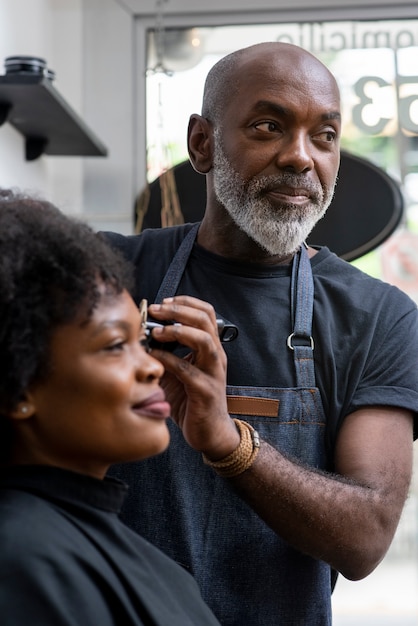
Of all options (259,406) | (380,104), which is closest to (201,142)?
(259,406)

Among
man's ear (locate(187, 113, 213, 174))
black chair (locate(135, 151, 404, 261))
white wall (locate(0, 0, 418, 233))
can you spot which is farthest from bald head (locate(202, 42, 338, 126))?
white wall (locate(0, 0, 418, 233))

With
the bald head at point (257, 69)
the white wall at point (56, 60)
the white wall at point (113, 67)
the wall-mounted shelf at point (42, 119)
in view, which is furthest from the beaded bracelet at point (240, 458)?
the white wall at point (113, 67)

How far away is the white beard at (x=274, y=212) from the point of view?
6.03 ft

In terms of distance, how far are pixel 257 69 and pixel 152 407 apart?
0.87 metres

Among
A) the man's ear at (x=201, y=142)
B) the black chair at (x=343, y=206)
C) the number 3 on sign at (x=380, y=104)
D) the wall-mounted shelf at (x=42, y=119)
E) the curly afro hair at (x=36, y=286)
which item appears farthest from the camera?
the number 3 on sign at (x=380, y=104)

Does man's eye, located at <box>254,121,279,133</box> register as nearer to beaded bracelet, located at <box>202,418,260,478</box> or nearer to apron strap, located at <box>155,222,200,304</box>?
apron strap, located at <box>155,222,200,304</box>

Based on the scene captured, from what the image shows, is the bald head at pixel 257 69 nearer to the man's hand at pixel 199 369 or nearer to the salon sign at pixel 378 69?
the man's hand at pixel 199 369

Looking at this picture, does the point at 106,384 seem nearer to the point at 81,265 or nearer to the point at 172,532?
the point at 81,265

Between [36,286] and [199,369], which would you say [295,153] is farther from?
[36,286]

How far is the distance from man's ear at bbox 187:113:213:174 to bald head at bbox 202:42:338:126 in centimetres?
3

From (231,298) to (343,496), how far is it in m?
0.43

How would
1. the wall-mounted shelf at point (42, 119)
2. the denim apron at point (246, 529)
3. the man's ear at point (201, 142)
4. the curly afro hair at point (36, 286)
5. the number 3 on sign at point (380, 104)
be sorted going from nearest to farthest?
the curly afro hair at point (36, 286) < the denim apron at point (246, 529) < the man's ear at point (201, 142) < the wall-mounted shelf at point (42, 119) < the number 3 on sign at point (380, 104)

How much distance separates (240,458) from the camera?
1.61 meters

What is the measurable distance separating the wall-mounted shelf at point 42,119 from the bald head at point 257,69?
1141 millimetres
